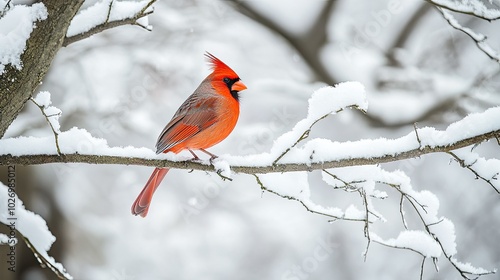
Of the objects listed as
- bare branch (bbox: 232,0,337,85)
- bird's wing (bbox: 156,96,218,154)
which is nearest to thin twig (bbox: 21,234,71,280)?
bird's wing (bbox: 156,96,218,154)

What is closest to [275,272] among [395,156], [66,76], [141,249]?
[141,249]

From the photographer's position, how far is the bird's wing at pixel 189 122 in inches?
113

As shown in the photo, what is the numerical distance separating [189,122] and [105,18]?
995mm

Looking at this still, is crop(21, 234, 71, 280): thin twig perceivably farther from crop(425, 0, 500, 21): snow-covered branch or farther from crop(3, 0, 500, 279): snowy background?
crop(3, 0, 500, 279): snowy background

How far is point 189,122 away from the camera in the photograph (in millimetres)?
2973

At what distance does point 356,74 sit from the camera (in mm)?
5168

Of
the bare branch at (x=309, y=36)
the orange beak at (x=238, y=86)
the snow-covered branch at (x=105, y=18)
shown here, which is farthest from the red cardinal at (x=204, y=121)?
the bare branch at (x=309, y=36)

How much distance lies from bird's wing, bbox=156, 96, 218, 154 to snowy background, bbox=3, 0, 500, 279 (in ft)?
5.21

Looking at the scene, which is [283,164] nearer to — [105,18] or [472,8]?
[105,18]

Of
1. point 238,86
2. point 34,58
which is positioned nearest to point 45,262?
point 34,58

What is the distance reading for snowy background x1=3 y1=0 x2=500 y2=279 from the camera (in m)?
5.05

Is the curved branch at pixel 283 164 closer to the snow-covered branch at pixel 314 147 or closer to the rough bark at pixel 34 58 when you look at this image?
the snow-covered branch at pixel 314 147

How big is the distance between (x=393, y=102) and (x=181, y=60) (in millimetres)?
2133

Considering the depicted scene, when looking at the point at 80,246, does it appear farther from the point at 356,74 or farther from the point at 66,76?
the point at 356,74
